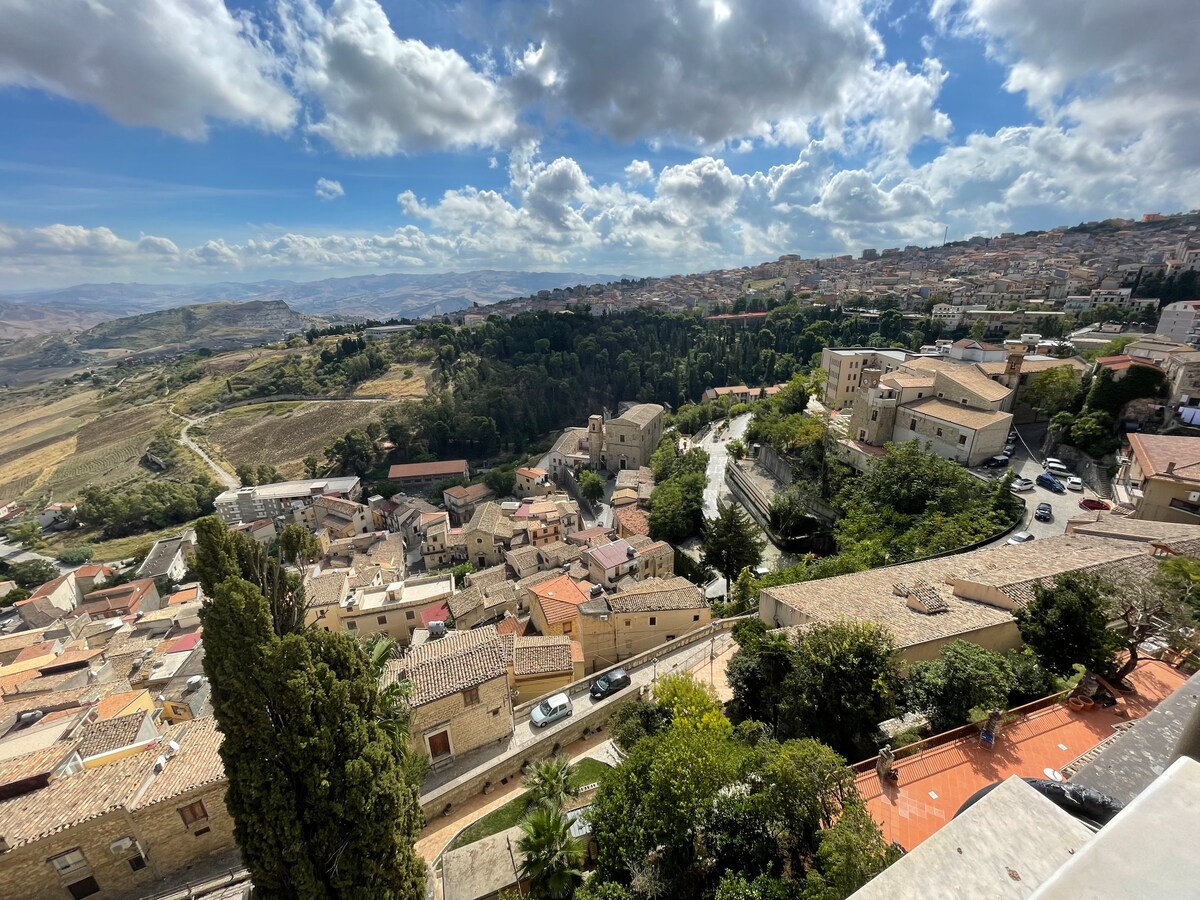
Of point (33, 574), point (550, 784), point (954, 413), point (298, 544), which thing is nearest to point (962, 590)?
point (550, 784)

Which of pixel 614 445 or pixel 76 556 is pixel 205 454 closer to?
pixel 76 556

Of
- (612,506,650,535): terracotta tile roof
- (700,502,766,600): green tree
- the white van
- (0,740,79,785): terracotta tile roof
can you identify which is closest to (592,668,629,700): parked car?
(700,502,766,600): green tree

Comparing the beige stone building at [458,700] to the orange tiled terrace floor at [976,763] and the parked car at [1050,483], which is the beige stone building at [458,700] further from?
the parked car at [1050,483]

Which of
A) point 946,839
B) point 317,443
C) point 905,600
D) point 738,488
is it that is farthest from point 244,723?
point 317,443

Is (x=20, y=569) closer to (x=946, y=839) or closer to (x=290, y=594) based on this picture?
(x=290, y=594)

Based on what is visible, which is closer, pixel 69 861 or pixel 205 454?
pixel 69 861

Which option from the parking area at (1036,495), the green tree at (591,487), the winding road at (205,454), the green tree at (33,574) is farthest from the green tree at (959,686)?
the winding road at (205,454)
